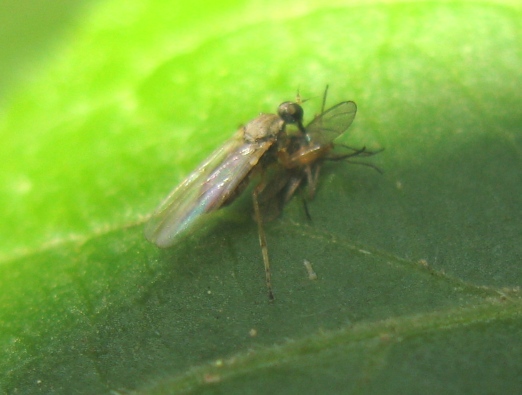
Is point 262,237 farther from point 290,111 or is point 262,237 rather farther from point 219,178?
point 290,111

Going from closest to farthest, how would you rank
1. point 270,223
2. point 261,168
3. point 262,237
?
point 262,237 → point 270,223 → point 261,168

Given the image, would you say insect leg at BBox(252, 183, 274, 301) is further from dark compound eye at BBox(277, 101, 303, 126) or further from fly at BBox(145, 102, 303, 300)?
dark compound eye at BBox(277, 101, 303, 126)

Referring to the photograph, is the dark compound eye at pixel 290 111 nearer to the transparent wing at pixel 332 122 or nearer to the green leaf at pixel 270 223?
the transparent wing at pixel 332 122

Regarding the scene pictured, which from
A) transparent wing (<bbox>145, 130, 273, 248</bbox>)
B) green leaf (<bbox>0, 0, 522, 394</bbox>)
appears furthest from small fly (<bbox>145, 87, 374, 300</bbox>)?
green leaf (<bbox>0, 0, 522, 394</bbox>)

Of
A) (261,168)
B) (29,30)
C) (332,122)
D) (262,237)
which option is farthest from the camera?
(29,30)

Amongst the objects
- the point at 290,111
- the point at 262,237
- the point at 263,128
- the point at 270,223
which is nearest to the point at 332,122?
the point at 290,111

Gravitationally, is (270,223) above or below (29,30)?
below

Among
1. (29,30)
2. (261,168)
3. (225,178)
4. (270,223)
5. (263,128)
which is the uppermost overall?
(29,30)
